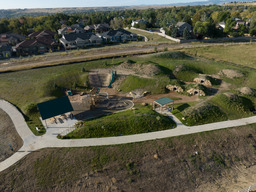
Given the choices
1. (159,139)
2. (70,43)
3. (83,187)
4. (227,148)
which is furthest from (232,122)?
(70,43)

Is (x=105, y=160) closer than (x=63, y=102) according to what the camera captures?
Yes

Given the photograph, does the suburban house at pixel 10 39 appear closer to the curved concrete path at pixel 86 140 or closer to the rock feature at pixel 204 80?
the curved concrete path at pixel 86 140

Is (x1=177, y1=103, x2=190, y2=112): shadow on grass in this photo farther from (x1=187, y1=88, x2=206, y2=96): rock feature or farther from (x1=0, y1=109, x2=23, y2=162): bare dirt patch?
(x1=0, y1=109, x2=23, y2=162): bare dirt patch

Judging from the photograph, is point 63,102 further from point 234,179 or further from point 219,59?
point 219,59

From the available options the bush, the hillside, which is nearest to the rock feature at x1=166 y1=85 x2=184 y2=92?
the hillside

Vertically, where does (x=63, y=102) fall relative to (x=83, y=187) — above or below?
above

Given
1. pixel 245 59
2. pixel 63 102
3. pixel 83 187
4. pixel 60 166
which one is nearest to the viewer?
pixel 83 187

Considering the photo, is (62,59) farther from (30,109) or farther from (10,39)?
(10,39)

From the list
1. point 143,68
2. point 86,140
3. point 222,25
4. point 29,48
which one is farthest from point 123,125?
point 222,25
